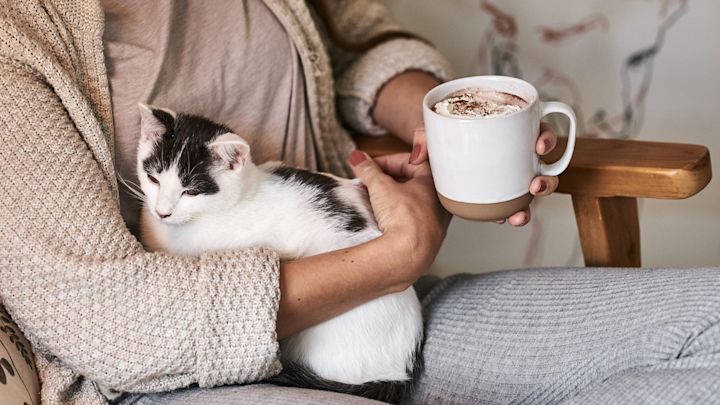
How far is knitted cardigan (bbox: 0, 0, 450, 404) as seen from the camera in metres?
0.75

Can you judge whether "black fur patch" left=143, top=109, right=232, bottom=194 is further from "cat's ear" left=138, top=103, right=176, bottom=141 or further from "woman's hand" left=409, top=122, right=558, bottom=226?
"woman's hand" left=409, top=122, right=558, bottom=226

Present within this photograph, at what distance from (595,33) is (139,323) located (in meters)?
1.10

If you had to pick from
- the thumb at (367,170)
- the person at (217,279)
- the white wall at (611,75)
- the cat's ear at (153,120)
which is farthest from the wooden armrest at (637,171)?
the white wall at (611,75)

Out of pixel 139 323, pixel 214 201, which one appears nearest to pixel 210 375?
pixel 139 323

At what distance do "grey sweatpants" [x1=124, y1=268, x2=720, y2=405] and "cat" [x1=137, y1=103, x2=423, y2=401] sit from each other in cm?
5

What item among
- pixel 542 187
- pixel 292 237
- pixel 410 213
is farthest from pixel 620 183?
pixel 292 237

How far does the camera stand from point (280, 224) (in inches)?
35.0

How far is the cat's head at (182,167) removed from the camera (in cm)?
84

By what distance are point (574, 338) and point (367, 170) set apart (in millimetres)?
317

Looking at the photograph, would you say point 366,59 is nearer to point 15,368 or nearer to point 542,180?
point 542,180

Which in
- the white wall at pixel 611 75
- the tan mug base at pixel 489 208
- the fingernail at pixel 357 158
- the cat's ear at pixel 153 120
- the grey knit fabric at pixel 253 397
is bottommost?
the white wall at pixel 611 75

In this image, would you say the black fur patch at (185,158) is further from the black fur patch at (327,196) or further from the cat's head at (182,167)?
the black fur patch at (327,196)

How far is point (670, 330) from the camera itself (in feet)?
2.49

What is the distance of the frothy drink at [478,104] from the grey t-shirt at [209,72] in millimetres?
288
